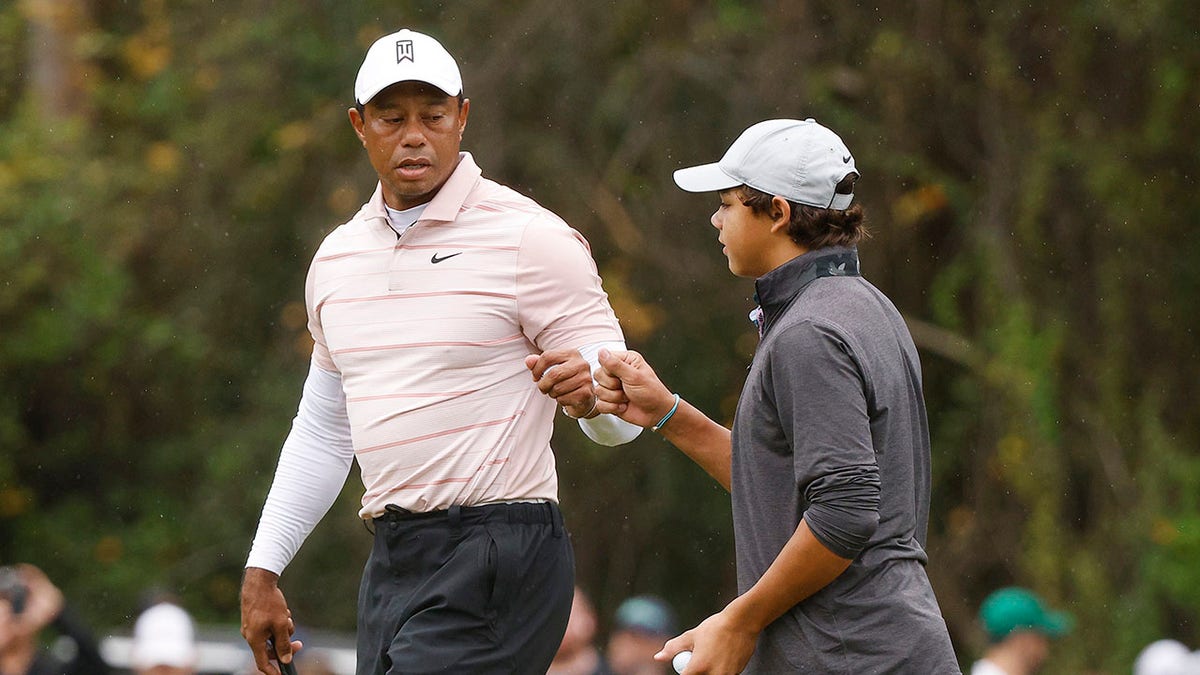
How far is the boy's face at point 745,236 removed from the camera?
4109 mm

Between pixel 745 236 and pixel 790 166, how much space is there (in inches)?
7.4

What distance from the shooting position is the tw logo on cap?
4.63 m

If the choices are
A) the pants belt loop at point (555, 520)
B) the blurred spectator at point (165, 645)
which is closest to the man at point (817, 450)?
the pants belt loop at point (555, 520)

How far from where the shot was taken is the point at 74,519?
58.2ft

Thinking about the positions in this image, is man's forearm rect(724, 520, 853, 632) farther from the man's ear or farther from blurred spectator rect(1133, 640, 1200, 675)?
blurred spectator rect(1133, 640, 1200, 675)

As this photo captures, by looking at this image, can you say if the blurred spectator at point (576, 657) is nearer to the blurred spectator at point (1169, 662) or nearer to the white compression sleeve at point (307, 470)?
the blurred spectator at point (1169, 662)

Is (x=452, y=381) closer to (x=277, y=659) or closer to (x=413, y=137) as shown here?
(x=413, y=137)

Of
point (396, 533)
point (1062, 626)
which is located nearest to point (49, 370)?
point (1062, 626)

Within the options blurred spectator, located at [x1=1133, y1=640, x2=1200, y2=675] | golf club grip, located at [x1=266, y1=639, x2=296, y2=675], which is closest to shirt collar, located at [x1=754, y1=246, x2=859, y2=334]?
golf club grip, located at [x1=266, y1=639, x2=296, y2=675]

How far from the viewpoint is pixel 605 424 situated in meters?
4.61

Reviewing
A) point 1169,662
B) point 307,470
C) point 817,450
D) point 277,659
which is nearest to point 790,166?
point 817,450

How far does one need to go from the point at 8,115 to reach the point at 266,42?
440 centimetres

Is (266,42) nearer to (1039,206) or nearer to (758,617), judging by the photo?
(1039,206)

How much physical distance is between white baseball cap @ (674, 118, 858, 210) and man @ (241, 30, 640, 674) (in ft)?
1.85
